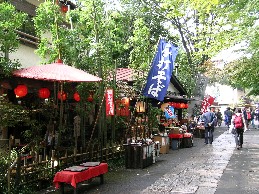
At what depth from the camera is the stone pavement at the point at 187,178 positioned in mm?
9062

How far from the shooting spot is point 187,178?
10.5 meters

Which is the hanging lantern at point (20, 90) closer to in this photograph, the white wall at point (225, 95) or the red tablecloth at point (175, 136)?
the red tablecloth at point (175, 136)

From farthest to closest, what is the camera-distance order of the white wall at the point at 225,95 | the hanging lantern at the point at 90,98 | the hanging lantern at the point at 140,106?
the white wall at the point at 225,95, the hanging lantern at the point at 140,106, the hanging lantern at the point at 90,98

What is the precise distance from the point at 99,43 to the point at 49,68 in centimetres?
347

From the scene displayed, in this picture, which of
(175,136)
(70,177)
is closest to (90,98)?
(70,177)

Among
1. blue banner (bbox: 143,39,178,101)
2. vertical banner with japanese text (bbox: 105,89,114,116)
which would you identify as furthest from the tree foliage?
vertical banner with japanese text (bbox: 105,89,114,116)

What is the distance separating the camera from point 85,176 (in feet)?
28.7

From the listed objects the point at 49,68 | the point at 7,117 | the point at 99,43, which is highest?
the point at 99,43

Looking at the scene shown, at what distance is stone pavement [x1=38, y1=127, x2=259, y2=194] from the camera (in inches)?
357

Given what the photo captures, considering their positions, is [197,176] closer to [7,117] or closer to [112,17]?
[7,117]

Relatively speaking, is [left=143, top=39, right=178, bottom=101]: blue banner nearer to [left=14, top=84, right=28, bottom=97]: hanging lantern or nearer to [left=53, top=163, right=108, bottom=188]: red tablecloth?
[left=14, top=84, right=28, bottom=97]: hanging lantern

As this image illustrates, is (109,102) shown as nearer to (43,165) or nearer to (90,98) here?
(90,98)

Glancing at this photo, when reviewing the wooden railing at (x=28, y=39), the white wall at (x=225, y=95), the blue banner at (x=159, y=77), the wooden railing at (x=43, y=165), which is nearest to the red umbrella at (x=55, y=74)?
the wooden railing at (x=43, y=165)

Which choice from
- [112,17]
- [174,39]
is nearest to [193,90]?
[174,39]
